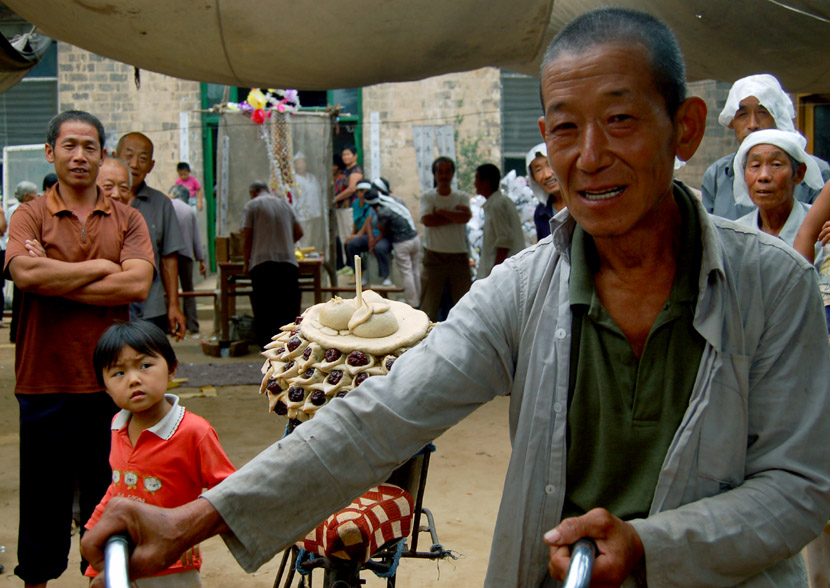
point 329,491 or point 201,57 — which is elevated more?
point 201,57

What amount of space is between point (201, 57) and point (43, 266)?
2.17m

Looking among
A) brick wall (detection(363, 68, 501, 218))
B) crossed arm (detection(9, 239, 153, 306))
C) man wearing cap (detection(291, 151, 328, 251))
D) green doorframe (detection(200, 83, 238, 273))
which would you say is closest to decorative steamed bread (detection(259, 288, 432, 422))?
crossed arm (detection(9, 239, 153, 306))

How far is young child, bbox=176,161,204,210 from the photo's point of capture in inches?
527

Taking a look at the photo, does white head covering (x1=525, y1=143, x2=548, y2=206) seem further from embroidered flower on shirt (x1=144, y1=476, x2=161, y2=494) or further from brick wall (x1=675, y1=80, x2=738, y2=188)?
brick wall (x1=675, y1=80, x2=738, y2=188)

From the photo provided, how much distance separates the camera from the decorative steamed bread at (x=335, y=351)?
2430 mm

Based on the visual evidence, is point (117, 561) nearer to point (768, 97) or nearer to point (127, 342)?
point (127, 342)

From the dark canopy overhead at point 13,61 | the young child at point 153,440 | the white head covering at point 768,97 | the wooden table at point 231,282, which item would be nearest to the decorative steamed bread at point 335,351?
the young child at point 153,440

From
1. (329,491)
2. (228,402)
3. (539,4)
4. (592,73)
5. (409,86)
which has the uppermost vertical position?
(409,86)

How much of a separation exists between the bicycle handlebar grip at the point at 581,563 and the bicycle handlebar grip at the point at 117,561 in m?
0.60

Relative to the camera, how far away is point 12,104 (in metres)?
14.6

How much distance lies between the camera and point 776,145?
135 inches

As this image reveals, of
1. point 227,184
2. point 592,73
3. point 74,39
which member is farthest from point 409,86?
point 592,73

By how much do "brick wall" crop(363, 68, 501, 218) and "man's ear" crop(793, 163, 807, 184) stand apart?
10.7m

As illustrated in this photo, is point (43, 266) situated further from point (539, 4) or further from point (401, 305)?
point (539, 4)
